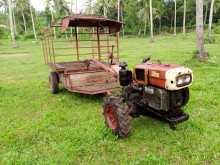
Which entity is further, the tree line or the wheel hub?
the tree line

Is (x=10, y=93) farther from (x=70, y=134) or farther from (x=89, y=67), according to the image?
(x=70, y=134)

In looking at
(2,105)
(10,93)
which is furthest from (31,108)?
(10,93)

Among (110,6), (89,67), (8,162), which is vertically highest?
(110,6)

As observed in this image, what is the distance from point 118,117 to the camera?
3.85 m

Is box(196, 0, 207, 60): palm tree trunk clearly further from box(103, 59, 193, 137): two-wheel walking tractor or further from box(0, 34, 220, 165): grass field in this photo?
box(103, 59, 193, 137): two-wheel walking tractor

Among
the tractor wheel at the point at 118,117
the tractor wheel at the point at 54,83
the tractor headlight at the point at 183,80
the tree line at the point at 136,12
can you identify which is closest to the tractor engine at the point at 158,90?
the tractor headlight at the point at 183,80

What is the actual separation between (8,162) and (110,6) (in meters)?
44.1

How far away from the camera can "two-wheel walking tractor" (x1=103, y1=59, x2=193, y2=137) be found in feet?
11.8

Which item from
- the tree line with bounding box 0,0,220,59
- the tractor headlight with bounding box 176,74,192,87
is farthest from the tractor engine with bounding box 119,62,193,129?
the tree line with bounding box 0,0,220,59

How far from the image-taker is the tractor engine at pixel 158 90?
355cm

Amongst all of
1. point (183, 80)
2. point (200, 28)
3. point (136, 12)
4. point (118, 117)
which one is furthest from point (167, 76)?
point (136, 12)

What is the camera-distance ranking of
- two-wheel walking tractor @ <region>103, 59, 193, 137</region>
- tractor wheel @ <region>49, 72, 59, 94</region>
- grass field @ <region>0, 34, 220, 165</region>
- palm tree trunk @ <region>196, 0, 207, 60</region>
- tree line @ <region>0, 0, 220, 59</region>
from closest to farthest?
grass field @ <region>0, 34, 220, 165</region>
two-wheel walking tractor @ <region>103, 59, 193, 137</region>
tractor wheel @ <region>49, 72, 59, 94</region>
palm tree trunk @ <region>196, 0, 207, 60</region>
tree line @ <region>0, 0, 220, 59</region>

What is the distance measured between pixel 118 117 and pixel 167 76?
95 centimetres

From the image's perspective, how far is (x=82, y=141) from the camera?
3.96 metres
